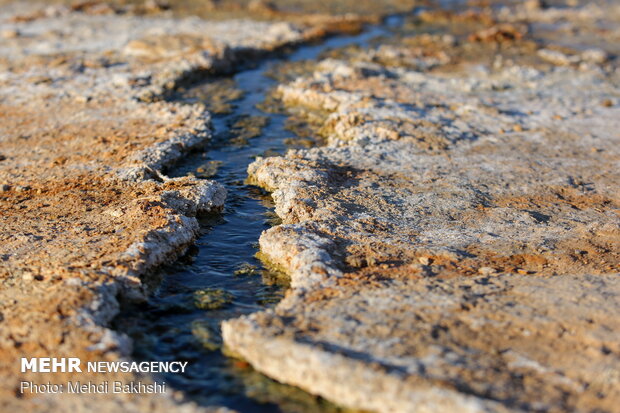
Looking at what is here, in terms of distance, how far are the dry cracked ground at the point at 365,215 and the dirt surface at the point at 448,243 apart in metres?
0.02

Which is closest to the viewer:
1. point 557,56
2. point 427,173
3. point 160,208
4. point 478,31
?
point 160,208

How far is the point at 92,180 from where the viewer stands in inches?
310

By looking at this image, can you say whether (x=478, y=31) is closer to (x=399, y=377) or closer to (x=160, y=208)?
(x=160, y=208)

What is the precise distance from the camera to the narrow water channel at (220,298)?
4824mm

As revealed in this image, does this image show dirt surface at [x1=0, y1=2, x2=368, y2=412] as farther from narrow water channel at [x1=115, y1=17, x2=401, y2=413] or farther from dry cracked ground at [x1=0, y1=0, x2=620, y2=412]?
narrow water channel at [x1=115, y1=17, x2=401, y2=413]

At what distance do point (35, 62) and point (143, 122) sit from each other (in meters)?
4.05

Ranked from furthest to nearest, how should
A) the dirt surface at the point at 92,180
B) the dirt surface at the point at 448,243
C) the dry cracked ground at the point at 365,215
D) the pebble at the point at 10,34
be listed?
the pebble at the point at 10,34, the dirt surface at the point at 92,180, the dry cracked ground at the point at 365,215, the dirt surface at the point at 448,243

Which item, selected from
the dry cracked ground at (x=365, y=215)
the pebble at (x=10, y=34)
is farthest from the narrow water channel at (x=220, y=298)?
the pebble at (x=10, y=34)

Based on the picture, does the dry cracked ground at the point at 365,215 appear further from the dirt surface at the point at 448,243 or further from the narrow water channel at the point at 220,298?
the narrow water channel at the point at 220,298

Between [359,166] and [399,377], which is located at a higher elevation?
[359,166]

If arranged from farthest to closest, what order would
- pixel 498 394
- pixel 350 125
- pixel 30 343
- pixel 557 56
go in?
1. pixel 557 56
2. pixel 350 125
3. pixel 30 343
4. pixel 498 394

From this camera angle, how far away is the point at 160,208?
6980 mm

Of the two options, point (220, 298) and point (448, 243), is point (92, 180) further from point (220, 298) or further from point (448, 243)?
point (448, 243)

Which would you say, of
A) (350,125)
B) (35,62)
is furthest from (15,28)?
(350,125)
